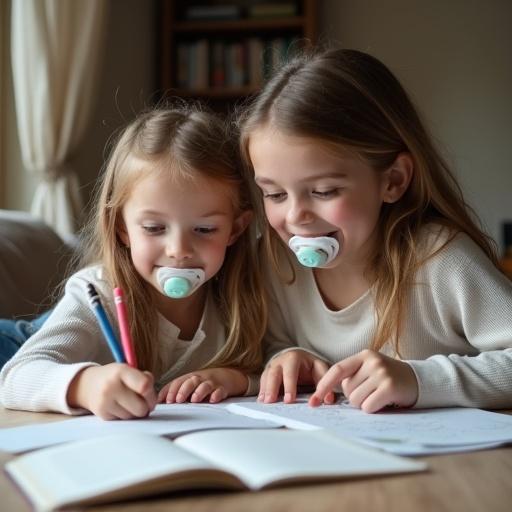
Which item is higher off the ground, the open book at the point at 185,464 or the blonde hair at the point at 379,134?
the blonde hair at the point at 379,134

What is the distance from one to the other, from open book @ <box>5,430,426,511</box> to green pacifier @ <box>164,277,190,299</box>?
509 mm

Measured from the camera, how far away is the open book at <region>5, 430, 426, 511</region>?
705 mm

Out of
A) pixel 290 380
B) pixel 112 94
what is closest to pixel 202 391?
pixel 290 380

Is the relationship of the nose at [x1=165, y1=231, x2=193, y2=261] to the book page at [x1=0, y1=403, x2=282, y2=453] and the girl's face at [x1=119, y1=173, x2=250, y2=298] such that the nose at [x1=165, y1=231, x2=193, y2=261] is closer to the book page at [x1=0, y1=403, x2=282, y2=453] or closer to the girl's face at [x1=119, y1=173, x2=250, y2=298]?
the girl's face at [x1=119, y1=173, x2=250, y2=298]

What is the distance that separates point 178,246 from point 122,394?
0.36 meters

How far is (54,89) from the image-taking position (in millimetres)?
3578

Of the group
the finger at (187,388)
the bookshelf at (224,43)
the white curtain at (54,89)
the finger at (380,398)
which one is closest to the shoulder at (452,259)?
the finger at (380,398)

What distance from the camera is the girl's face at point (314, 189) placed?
53.2 inches

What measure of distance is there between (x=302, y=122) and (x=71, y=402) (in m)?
0.57

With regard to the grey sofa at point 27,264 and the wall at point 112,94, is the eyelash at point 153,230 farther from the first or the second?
the wall at point 112,94

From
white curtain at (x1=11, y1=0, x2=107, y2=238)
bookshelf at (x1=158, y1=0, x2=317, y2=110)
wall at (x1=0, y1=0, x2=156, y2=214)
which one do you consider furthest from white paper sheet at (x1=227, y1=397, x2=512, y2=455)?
bookshelf at (x1=158, y1=0, x2=317, y2=110)

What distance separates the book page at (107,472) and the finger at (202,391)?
1.40ft

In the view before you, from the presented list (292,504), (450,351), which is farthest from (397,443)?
(450,351)

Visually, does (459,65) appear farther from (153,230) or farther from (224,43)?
(153,230)
